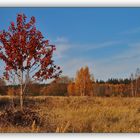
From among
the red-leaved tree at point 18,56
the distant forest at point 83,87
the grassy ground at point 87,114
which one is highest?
the red-leaved tree at point 18,56

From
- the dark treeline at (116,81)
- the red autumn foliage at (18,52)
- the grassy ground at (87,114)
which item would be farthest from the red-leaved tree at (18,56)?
the dark treeline at (116,81)

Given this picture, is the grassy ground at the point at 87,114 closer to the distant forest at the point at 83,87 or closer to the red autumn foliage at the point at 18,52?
the distant forest at the point at 83,87

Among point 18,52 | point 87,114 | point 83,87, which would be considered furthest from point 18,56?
point 87,114

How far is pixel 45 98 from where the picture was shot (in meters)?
150

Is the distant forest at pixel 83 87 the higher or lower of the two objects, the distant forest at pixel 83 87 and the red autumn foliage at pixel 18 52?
the lower

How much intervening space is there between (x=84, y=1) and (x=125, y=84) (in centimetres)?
104

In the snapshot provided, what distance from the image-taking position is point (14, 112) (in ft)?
492

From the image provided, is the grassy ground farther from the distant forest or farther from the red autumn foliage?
the red autumn foliage

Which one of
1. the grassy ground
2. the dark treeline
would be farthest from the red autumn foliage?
the dark treeline

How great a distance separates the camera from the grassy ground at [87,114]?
150 meters

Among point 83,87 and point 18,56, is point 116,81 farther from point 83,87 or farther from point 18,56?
point 18,56

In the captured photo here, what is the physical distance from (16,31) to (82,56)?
31.2 inches

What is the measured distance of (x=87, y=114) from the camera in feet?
492

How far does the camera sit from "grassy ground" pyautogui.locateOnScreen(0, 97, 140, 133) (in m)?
150
